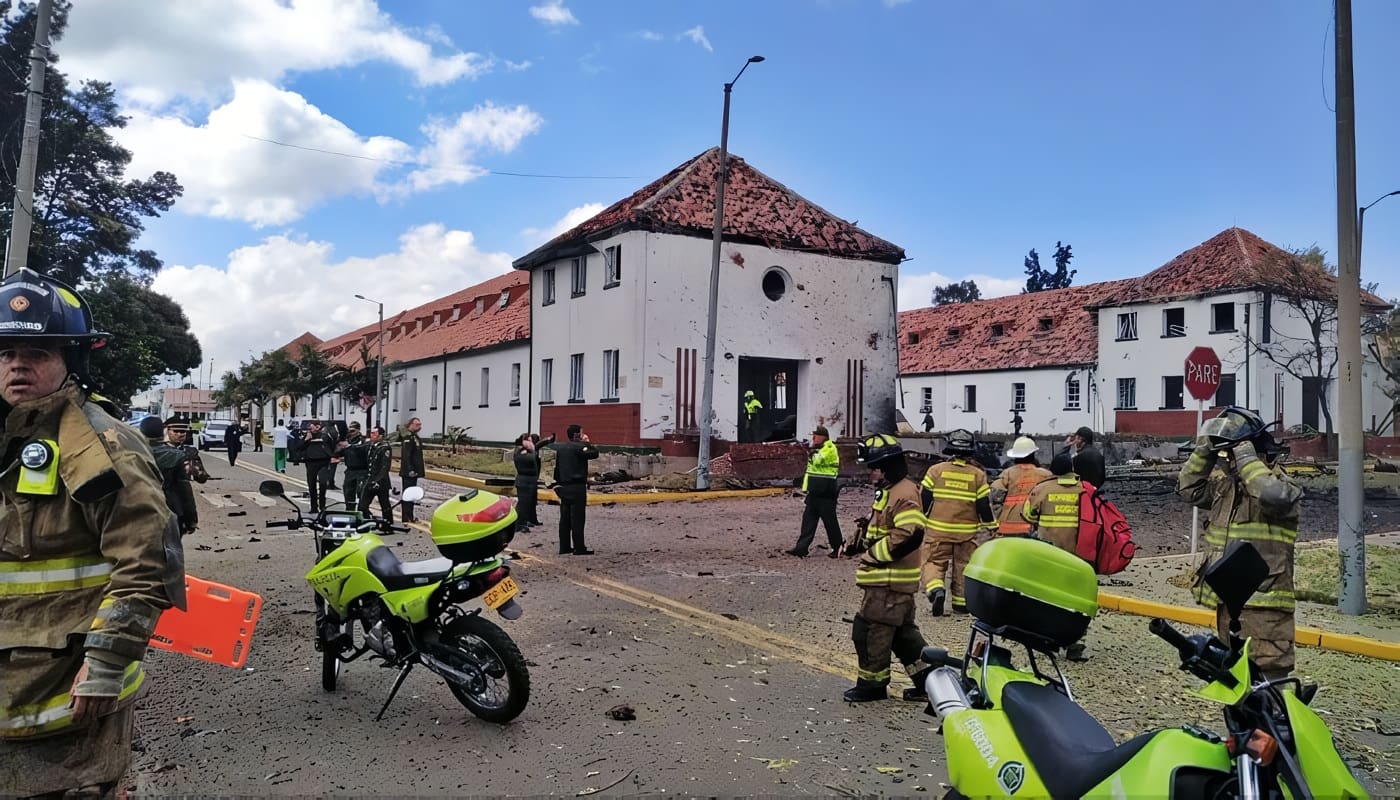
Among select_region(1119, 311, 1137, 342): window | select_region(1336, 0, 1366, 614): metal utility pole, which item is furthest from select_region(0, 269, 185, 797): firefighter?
select_region(1119, 311, 1137, 342): window

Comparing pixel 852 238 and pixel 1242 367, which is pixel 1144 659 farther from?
pixel 1242 367

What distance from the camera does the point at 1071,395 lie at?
40.5m

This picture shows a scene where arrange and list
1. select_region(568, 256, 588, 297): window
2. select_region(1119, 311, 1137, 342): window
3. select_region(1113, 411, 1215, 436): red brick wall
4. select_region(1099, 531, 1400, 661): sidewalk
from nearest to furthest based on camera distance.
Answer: select_region(1099, 531, 1400, 661): sidewalk, select_region(568, 256, 588, 297): window, select_region(1113, 411, 1215, 436): red brick wall, select_region(1119, 311, 1137, 342): window

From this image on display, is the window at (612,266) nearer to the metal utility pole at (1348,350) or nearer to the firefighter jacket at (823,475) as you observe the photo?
the firefighter jacket at (823,475)

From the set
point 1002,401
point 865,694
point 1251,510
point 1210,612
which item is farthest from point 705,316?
point 1002,401

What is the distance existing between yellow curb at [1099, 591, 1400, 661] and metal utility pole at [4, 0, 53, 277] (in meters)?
13.5

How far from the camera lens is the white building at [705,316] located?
2420 centimetres

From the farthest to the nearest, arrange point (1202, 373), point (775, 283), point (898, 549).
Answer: point (775, 283) → point (1202, 373) → point (898, 549)

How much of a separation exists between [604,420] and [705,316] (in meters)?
4.04

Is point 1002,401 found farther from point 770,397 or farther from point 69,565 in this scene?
point 69,565

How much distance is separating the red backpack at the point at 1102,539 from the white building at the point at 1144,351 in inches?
1173

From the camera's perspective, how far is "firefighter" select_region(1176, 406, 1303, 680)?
5.17 meters

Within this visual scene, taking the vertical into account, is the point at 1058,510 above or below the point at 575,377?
below

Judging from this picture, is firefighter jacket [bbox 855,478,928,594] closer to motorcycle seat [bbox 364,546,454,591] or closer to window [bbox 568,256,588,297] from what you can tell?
motorcycle seat [bbox 364,546,454,591]
